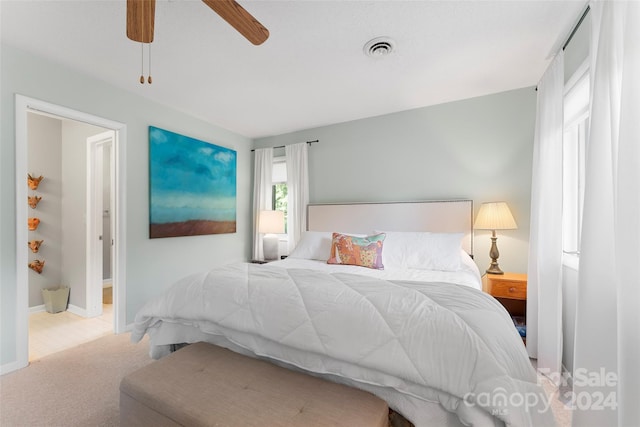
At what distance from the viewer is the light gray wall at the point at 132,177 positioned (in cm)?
209

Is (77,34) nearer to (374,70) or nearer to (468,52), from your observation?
(374,70)

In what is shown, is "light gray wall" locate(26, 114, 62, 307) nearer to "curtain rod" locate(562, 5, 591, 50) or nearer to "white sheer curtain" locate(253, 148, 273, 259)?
"white sheer curtain" locate(253, 148, 273, 259)

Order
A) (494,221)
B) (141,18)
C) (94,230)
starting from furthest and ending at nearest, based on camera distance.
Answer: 1. (94,230)
2. (494,221)
3. (141,18)

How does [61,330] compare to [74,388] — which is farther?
[61,330]

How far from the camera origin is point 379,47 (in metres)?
2.09

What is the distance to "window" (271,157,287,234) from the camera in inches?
172

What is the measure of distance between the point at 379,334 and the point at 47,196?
4.56 m

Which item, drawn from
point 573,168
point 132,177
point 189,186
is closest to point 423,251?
point 573,168

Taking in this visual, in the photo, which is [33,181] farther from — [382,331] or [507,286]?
[507,286]

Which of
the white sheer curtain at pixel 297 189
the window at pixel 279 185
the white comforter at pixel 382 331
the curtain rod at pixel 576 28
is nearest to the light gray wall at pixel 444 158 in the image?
the white sheer curtain at pixel 297 189

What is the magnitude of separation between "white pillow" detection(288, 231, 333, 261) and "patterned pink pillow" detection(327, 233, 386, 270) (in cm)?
25

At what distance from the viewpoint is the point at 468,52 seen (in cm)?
219

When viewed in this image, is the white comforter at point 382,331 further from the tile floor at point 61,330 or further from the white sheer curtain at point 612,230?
the tile floor at point 61,330

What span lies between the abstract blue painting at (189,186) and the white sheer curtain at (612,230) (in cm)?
358
